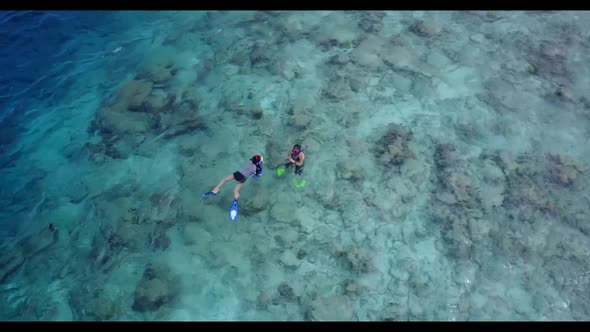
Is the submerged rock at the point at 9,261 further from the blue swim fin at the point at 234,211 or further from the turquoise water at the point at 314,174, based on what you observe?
the blue swim fin at the point at 234,211

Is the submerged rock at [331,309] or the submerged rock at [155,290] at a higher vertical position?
the submerged rock at [155,290]

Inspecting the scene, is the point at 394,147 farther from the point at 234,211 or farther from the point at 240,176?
the point at 234,211

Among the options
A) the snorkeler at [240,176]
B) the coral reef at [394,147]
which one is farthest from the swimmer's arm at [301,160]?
the coral reef at [394,147]

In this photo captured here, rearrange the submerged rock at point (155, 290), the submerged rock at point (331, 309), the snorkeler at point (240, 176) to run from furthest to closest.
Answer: the snorkeler at point (240, 176), the submerged rock at point (155, 290), the submerged rock at point (331, 309)

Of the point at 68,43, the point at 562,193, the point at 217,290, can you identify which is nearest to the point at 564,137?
the point at 562,193

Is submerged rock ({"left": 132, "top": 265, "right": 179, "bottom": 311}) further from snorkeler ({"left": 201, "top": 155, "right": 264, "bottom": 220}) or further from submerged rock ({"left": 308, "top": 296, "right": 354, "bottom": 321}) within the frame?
submerged rock ({"left": 308, "top": 296, "right": 354, "bottom": 321})

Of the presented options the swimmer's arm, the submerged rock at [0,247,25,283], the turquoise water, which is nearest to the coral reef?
the turquoise water
